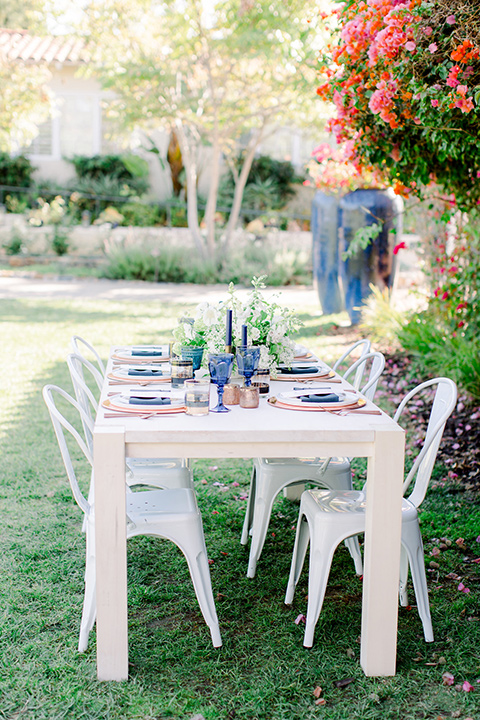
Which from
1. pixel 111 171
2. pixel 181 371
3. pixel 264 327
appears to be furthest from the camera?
pixel 111 171

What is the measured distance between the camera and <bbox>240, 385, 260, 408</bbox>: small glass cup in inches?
108

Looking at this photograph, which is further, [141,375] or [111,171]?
[111,171]

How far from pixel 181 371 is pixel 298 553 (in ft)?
2.91

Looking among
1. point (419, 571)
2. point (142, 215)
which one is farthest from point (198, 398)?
point (142, 215)

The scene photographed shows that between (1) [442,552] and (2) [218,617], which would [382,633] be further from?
(1) [442,552]

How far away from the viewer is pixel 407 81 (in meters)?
3.33

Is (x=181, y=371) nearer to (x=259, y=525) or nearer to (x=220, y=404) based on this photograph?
(x=220, y=404)

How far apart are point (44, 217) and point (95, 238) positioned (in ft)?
4.82

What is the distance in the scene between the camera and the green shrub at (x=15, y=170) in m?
18.1

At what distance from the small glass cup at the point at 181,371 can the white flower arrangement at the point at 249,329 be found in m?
0.11

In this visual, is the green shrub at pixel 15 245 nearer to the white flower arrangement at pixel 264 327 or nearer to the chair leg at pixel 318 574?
the white flower arrangement at pixel 264 327

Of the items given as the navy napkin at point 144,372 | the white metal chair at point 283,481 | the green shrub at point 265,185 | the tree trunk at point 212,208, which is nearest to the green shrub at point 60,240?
the tree trunk at point 212,208

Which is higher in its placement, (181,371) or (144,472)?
(181,371)

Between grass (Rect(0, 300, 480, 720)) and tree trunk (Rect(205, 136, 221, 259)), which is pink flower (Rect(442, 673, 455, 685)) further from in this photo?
tree trunk (Rect(205, 136, 221, 259))
